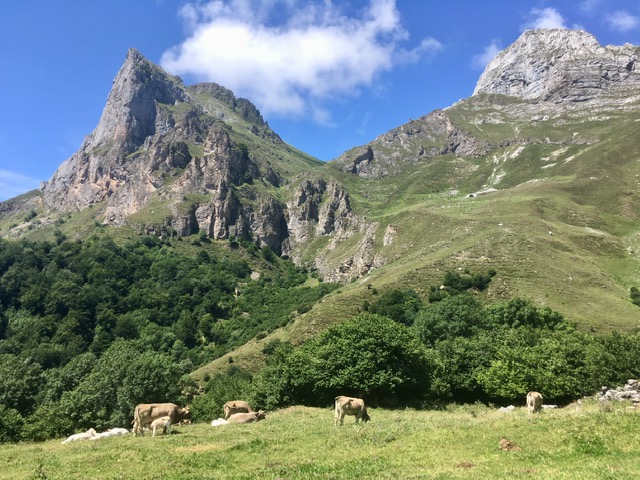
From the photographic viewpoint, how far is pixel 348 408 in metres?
22.5

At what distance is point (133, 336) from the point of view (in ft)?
425

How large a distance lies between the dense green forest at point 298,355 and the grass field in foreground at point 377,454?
17514 millimetres

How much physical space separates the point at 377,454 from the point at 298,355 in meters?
27.9

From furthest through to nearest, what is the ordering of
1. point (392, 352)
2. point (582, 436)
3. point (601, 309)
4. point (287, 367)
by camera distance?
point (601, 309), point (287, 367), point (392, 352), point (582, 436)

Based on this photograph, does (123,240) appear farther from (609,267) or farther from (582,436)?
(582,436)

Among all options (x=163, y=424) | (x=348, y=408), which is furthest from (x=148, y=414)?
(x=348, y=408)

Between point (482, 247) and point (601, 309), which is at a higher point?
point (482, 247)

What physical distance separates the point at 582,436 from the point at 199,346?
12586 centimetres

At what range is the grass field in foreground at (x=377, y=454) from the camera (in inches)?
450

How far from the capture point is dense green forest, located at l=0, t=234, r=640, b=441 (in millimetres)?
Answer: 35688

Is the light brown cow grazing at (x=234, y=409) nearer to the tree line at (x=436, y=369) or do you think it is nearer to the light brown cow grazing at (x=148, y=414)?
the light brown cow grazing at (x=148, y=414)

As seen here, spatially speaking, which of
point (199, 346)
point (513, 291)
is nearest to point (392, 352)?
point (513, 291)

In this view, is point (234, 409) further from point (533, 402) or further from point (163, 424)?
point (533, 402)

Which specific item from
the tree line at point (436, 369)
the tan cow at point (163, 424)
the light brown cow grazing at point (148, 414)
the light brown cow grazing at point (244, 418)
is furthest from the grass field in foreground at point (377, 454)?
the tree line at point (436, 369)
